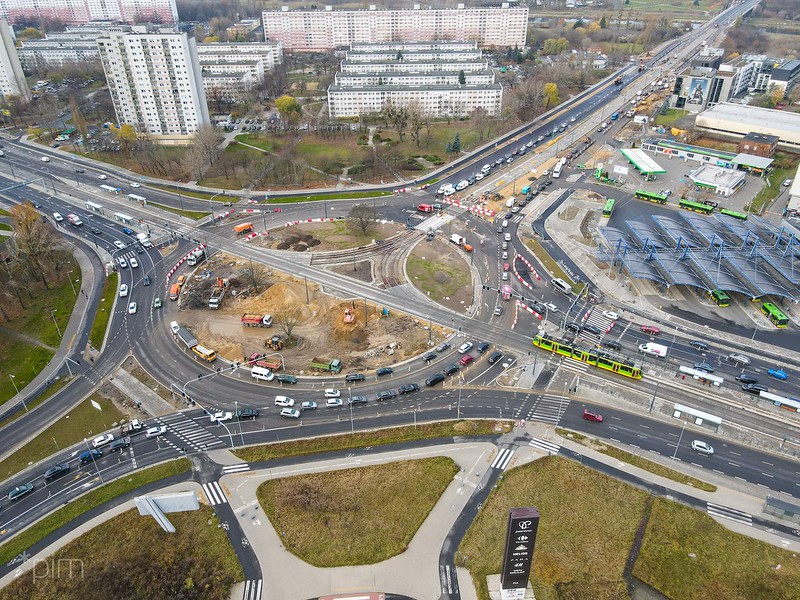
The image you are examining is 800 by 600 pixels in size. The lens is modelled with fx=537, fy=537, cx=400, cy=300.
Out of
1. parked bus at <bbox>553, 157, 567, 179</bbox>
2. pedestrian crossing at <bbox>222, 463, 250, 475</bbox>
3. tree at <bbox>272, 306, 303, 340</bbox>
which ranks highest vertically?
parked bus at <bbox>553, 157, 567, 179</bbox>

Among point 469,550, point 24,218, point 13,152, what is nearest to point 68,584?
point 469,550

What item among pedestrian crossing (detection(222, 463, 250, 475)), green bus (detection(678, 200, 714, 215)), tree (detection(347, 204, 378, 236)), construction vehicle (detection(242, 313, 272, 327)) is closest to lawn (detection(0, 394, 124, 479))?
pedestrian crossing (detection(222, 463, 250, 475))

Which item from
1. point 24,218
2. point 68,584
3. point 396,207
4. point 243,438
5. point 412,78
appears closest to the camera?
point 68,584

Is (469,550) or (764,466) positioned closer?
(469,550)

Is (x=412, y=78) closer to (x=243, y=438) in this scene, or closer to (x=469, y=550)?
(x=243, y=438)

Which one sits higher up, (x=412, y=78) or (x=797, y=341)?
(x=412, y=78)

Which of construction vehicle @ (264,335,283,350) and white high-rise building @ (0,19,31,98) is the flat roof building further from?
white high-rise building @ (0,19,31,98)

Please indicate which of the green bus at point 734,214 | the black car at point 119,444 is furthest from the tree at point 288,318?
the green bus at point 734,214
